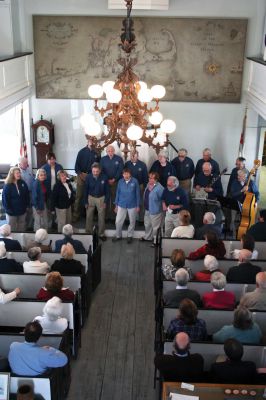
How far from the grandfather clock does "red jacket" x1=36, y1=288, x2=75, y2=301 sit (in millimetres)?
6107

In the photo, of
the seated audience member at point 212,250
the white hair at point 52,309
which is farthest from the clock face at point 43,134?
the white hair at point 52,309

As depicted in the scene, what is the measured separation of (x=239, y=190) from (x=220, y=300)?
13.4ft

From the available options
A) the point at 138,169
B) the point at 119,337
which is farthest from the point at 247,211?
the point at 119,337

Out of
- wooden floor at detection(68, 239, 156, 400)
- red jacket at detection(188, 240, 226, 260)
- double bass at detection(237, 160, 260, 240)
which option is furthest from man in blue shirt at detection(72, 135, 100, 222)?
red jacket at detection(188, 240, 226, 260)

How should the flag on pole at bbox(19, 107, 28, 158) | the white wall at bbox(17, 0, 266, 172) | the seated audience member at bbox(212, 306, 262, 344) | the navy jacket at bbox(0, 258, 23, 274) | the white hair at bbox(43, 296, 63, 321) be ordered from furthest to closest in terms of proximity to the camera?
the flag on pole at bbox(19, 107, 28, 158)
the white wall at bbox(17, 0, 266, 172)
the navy jacket at bbox(0, 258, 23, 274)
the white hair at bbox(43, 296, 63, 321)
the seated audience member at bbox(212, 306, 262, 344)

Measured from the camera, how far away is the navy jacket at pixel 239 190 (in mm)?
8766

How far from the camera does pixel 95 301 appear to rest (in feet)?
23.1

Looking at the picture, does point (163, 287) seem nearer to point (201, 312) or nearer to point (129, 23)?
point (201, 312)

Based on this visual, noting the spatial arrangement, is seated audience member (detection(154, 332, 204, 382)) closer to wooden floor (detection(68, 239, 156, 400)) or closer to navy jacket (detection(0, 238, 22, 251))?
wooden floor (detection(68, 239, 156, 400))

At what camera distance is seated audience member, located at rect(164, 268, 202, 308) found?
17.1ft

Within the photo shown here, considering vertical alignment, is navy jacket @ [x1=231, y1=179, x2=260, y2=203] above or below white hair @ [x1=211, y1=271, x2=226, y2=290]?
below

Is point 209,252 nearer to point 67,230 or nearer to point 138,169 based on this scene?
point 67,230

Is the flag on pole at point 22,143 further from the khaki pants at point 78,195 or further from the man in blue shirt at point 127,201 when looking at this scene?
the man in blue shirt at point 127,201

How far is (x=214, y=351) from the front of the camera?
4562 mm
